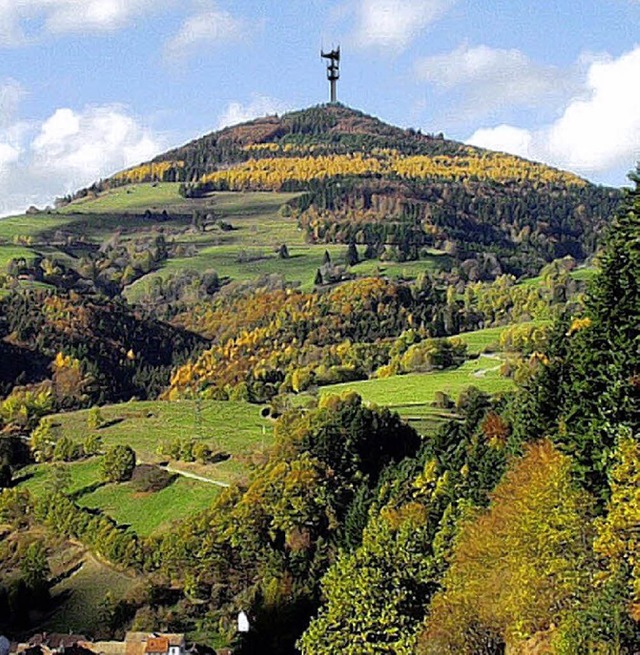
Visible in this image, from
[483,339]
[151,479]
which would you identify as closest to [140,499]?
[151,479]

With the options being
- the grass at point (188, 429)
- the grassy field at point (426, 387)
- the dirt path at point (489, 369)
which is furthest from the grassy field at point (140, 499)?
the dirt path at point (489, 369)

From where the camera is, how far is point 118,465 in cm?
9862

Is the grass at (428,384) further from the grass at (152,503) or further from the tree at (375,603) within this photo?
the tree at (375,603)

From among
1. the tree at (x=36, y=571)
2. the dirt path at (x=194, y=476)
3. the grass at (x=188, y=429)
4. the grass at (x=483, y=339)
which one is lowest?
the tree at (x=36, y=571)

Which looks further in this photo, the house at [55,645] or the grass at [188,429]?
the grass at [188,429]

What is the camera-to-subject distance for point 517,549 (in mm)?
36031

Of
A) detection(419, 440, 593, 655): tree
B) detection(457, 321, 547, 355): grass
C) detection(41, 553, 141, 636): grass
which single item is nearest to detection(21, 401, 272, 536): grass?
detection(41, 553, 141, 636): grass

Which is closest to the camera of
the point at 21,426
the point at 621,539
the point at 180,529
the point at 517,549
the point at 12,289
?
the point at 621,539

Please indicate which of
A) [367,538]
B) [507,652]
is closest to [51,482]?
[367,538]

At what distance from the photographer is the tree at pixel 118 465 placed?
98.6 meters

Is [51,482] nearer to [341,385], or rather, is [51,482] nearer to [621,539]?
[341,385]

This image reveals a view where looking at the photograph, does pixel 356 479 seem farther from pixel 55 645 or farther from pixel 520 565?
pixel 520 565

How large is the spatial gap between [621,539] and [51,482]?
76214 millimetres

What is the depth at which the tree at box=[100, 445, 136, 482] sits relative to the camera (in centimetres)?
9862
